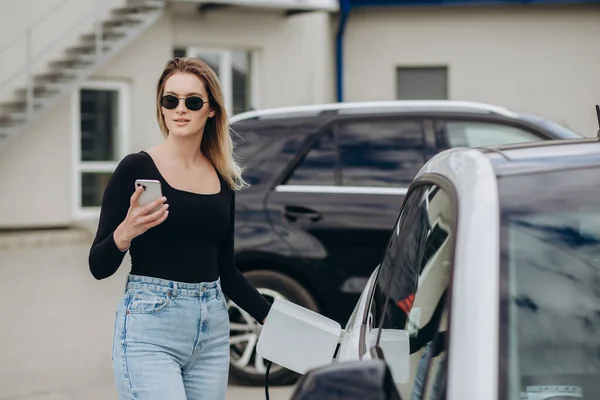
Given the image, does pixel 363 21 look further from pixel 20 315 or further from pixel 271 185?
pixel 271 185

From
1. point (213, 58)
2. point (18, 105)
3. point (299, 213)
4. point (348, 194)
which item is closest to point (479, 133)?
point (348, 194)

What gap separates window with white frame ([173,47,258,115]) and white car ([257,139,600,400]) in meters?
14.8

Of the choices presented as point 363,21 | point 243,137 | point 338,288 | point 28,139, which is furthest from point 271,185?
point 363,21

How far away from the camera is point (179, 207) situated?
3.26m

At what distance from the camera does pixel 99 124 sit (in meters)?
16.4

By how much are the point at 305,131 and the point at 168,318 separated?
3779 millimetres

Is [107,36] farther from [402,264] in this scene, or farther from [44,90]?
[402,264]

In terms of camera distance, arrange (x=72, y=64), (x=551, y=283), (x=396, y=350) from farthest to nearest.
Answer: (x=72, y=64)
(x=396, y=350)
(x=551, y=283)

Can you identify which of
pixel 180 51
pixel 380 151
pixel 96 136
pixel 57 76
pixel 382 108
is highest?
pixel 180 51

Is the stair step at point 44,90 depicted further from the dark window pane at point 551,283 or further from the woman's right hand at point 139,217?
the dark window pane at point 551,283

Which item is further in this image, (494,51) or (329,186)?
(494,51)

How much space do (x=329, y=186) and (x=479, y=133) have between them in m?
1.06

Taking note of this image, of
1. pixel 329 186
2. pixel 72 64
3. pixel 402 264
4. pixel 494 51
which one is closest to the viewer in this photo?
pixel 402 264

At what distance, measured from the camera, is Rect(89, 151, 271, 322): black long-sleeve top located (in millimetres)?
3219
